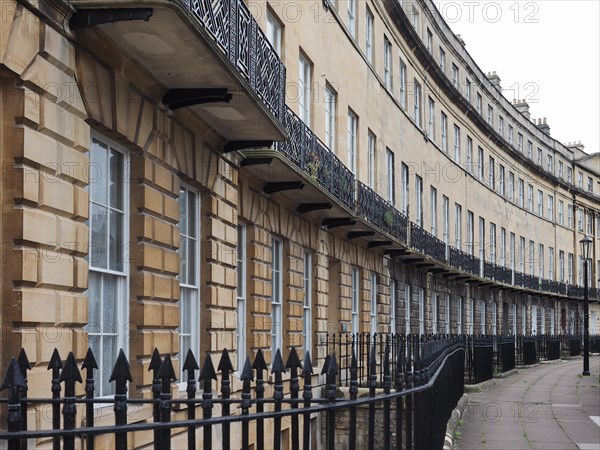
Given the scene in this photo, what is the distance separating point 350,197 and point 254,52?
8.63 m

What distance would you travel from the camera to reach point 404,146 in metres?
27.8

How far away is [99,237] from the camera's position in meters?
8.09

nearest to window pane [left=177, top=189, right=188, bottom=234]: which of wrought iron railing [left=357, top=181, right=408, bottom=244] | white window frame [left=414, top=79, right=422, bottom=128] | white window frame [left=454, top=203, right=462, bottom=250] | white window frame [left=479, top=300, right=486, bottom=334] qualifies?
wrought iron railing [left=357, top=181, right=408, bottom=244]

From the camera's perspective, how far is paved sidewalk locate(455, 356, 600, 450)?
12.2 metres

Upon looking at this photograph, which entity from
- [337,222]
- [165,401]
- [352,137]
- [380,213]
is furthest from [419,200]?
[165,401]

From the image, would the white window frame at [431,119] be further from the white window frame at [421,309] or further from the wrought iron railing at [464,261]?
the white window frame at [421,309]

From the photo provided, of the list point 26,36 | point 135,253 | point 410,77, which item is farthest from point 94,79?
point 410,77

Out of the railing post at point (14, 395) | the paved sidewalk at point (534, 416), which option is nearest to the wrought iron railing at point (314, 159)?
the paved sidewalk at point (534, 416)

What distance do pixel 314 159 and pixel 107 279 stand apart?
Result: 830cm

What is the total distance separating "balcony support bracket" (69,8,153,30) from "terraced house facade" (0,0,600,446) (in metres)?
0.01

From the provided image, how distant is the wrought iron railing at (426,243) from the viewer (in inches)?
1091

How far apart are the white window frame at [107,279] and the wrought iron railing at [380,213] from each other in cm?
1150

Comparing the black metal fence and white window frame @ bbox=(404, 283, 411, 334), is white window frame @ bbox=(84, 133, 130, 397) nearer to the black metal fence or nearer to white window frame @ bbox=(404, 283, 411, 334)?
the black metal fence

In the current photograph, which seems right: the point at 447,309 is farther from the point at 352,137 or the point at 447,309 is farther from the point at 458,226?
the point at 352,137
